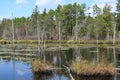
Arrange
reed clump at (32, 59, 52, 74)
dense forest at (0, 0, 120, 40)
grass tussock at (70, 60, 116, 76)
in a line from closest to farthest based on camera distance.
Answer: grass tussock at (70, 60, 116, 76) → reed clump at (32, 59, 52, 74) → dense forest at (0, 0, 120, 40)

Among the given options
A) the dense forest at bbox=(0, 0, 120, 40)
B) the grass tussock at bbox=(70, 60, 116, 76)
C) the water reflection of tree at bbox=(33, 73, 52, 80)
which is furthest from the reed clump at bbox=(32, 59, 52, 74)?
the dense forest at bbox=(0, 0, 120, 40)

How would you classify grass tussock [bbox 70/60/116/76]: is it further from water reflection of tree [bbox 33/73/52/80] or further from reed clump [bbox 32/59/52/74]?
reed clump [bbox 32/59/52/74]

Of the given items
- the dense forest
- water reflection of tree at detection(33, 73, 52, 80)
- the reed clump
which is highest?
the dense forest

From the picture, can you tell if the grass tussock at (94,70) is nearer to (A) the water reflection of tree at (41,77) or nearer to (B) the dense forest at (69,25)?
(A) the water reflection of tree at (41,77)

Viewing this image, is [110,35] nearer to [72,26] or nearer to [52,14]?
[72,26]

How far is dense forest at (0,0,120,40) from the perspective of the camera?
302ft

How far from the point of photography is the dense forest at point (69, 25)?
92.0 meters

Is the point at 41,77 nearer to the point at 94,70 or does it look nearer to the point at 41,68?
the point at 41,68

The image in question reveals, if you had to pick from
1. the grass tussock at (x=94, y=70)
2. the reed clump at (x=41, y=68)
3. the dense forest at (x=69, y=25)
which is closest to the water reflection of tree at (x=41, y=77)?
the reed clump at (x=41, y=68)

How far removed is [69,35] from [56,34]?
5.12 metres

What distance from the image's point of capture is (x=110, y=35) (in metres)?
97.9

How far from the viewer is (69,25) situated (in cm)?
11075

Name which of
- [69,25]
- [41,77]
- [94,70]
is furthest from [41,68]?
[69,25]

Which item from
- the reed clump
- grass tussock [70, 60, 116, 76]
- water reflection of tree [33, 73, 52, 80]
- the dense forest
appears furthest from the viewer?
the dense forest
